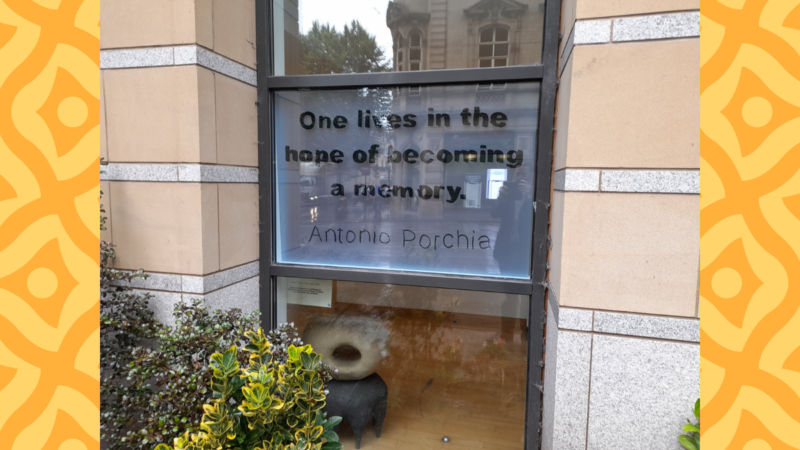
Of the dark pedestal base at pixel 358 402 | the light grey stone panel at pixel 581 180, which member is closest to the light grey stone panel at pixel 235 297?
the dark pedestal base at pixel 358 402

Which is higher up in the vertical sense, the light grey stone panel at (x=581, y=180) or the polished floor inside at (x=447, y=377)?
the light grey stone panel at (x=581, y=180)

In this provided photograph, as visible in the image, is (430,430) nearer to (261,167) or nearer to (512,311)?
(512,311)

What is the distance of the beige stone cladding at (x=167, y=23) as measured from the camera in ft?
11.2

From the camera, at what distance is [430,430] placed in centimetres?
413

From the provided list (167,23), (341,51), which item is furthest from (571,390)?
(167,23)

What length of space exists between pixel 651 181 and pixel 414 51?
7.75 ft

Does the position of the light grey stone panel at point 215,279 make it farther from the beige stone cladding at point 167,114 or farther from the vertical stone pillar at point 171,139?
the beige stone cladding at point 167,114

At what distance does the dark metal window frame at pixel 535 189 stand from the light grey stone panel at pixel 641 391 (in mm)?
670

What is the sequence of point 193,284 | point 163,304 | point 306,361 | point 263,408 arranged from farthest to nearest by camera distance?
point 163,304 < point 193,284 < point 306,361 < point 263,408

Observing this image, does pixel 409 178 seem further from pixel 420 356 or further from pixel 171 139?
pixel 171 139

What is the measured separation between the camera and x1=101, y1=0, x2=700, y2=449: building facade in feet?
9.18

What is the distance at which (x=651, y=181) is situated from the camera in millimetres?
2793

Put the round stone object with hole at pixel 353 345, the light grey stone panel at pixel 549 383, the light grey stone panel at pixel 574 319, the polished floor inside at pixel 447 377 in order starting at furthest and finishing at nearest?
the round stone object with hole at pixel 353 345 → the polished floor inside at pixel 447 377 → the light grey stone panel at pixel 549 383 → the light grey stone panel at pixel 574 319

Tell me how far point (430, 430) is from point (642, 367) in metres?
2.16
